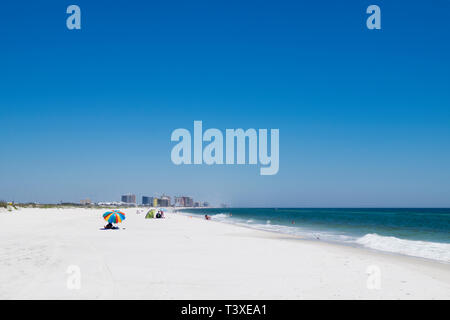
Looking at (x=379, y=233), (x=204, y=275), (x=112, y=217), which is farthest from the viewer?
(x=379, y=233)

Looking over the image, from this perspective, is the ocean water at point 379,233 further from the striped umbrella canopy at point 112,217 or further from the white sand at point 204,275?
the striped umbrella canopy at point 112,217

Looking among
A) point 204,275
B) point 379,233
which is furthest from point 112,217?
point 379,233

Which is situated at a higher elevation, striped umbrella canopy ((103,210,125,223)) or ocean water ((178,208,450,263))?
striped umbrella canopy ((103,210,125,223))

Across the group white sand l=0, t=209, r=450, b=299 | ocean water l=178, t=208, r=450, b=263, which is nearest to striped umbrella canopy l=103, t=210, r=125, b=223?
white sand l=0, t=209, r=450, b=299

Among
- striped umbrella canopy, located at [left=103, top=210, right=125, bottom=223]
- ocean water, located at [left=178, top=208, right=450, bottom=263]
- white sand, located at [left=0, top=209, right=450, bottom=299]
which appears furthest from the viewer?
striped umbrella canopy, located at [left=103, top=210, right=125, bottom=223]

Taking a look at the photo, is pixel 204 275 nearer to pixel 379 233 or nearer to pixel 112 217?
pixel 112 217

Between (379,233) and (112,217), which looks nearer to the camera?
(112,217)

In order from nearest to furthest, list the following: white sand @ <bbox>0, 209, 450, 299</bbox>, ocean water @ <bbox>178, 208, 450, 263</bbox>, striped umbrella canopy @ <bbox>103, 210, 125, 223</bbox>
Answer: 1. white sand @ <bbox>0, 209, 450, 299</bbox>
2. ocean water @ <bbox>178, 208, 450, 263</bbox>
3. striped umbrella canopy @ <bbox>103, 210, 125, 223</bbox>

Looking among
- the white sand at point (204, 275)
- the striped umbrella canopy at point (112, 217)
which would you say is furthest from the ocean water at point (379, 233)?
the striped umbrella canopy at point (112, 217)

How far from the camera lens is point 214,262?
439 inches

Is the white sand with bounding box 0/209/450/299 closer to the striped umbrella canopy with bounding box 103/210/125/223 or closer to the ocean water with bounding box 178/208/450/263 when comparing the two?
the ocean water with bounding box 178/208/450/263
